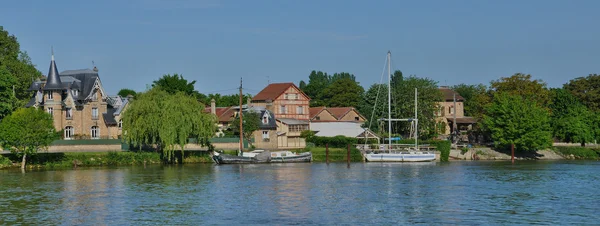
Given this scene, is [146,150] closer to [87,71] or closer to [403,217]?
[87,71]

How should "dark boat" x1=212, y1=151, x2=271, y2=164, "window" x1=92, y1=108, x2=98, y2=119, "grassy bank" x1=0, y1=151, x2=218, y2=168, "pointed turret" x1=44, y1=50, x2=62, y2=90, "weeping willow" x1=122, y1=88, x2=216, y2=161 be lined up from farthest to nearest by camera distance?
"window" x1=92, y1=108, x2=98, y2=119 → "pointed turret" x1=44, y1=50, x2=62, y2=90 → "dark boat" x1=212, y1=151, x2=271, y2=164 → "weeping willow" x1=122, y1=88, x2=216, y2=161 → "grassy bank" x1=0, y1=151, x2=218, y2=168

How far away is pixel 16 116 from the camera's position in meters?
71.6

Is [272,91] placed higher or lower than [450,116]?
higher

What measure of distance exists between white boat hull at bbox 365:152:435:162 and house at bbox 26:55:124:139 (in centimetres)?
2728

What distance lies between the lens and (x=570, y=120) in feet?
331

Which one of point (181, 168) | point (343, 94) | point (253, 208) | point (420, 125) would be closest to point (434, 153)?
point (420, 125)

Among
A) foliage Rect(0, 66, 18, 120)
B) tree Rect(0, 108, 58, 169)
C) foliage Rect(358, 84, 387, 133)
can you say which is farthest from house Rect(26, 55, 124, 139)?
foliage Rect(358, 84, 387, 133)

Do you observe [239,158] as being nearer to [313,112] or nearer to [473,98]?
[313,112]

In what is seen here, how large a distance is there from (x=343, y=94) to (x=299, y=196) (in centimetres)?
9485

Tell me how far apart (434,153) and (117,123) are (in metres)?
A: 34.0

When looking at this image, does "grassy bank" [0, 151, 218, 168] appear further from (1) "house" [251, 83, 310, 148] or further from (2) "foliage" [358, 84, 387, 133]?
(2) "foliage" [358, 84, 387, 133]

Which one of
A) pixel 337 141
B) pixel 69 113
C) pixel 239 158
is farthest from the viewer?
pixel 337 141

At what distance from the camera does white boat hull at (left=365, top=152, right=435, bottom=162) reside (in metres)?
85.6

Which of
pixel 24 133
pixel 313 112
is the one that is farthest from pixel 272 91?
pixel 24 133
